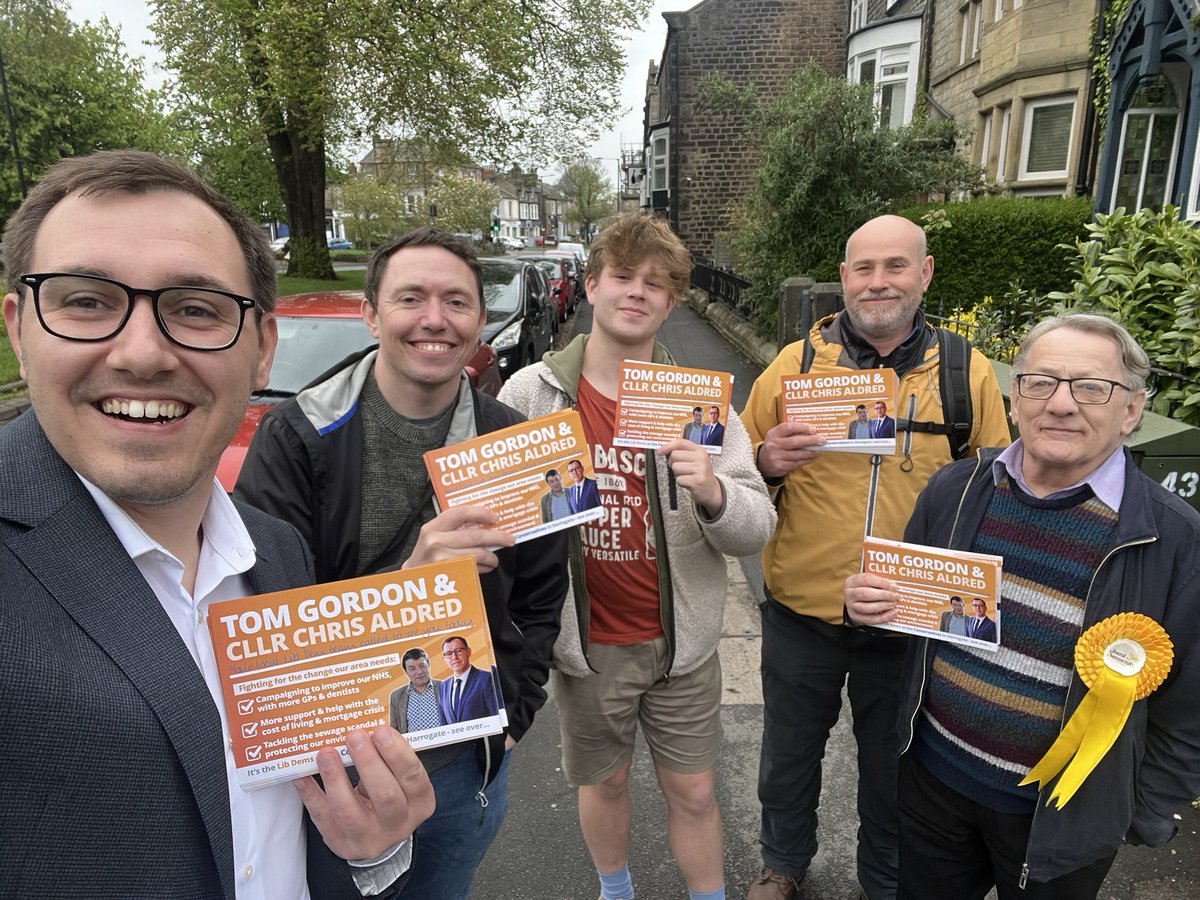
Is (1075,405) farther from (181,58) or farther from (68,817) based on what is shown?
(181,58)

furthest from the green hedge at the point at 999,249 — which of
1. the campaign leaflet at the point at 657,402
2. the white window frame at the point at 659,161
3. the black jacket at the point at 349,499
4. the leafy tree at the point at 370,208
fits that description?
the leafy tree at the point at 370,208

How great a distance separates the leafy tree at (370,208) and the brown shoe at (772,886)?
43459 mm

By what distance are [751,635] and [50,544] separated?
13.4ft

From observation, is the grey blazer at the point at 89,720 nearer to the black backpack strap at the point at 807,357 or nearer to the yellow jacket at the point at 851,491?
the yellow jacket at the point at 851,491

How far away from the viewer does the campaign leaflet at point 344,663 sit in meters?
1.10

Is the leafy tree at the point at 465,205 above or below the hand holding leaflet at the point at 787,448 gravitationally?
above

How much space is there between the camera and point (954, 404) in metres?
2.32

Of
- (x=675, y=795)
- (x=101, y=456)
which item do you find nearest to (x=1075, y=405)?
(x=675, y=795)

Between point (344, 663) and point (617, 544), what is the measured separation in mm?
1183

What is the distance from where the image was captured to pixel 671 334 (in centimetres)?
1540

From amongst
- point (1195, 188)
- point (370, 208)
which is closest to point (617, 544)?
point (1195, 188)

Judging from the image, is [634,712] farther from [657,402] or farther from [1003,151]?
[1003,151]

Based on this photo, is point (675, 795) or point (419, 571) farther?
point (675, 795)

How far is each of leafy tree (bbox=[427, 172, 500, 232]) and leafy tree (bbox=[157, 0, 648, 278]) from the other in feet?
81.8
